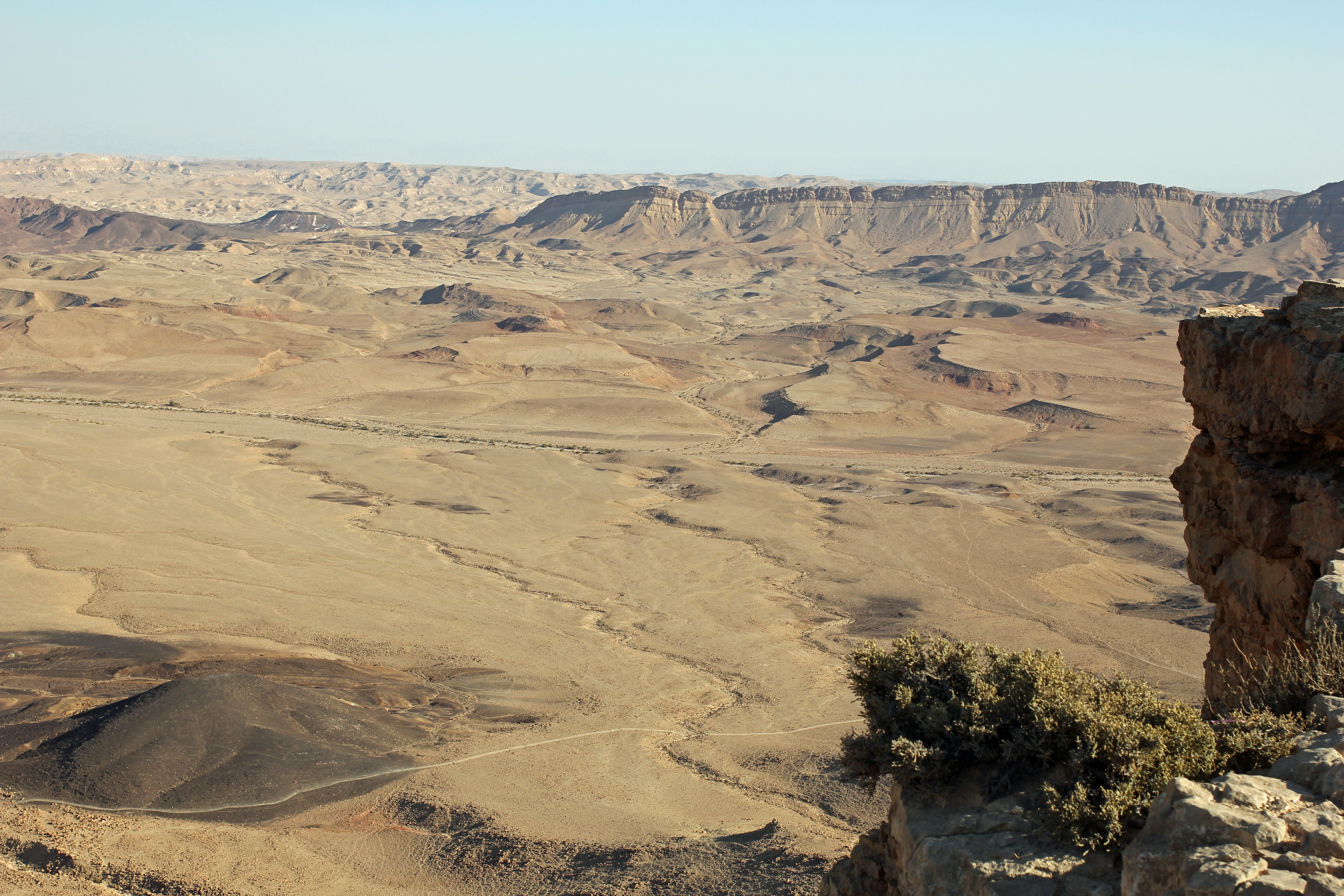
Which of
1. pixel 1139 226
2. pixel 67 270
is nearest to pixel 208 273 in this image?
pixel 67 270

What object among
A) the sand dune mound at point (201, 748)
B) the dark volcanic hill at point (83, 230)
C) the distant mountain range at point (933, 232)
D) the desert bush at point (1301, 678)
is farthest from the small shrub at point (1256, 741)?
the dark volcanic hill at point (83, 230)

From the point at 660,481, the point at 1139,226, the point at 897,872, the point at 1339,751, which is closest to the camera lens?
the point at 1339,751

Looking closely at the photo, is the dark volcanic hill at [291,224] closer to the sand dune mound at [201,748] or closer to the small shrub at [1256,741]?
the sand dune mound at [201,748]

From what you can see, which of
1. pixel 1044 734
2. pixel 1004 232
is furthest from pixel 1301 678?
pixel 1004 232

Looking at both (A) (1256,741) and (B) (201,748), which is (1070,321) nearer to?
(B) (201,748)

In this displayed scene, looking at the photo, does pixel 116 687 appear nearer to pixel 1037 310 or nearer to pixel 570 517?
pixel 570 517

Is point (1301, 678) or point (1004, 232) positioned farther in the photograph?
point (1004, 232)
